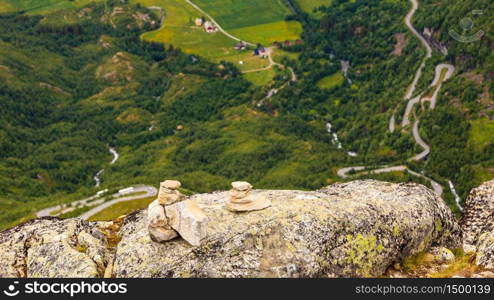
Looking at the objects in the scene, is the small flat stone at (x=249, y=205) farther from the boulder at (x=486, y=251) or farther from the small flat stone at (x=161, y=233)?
the boulder at (x=486, y=251)

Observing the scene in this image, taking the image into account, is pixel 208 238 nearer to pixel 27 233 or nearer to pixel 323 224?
pixel 323 224

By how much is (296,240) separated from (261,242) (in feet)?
10.3

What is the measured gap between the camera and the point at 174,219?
4644 centimetres

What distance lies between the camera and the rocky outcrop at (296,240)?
43.9 m

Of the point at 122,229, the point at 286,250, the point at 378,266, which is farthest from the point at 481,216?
the point at 122,229

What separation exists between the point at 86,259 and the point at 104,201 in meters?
150

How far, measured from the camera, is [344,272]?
4547 centimetres

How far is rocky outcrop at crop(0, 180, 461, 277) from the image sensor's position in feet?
145

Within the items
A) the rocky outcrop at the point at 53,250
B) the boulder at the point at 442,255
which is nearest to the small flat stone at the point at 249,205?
the rocky outcrop at the point at 53,250

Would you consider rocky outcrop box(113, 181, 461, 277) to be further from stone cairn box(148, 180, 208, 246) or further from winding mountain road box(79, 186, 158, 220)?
winding mountain road box(79, 186, 158, 220)

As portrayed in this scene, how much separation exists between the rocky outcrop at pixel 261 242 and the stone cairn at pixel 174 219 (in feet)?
2.56

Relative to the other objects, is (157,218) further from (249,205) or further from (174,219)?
(249,205)

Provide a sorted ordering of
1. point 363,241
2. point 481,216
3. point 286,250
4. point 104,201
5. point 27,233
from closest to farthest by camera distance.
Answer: point 286,250 → point 363,241 → point 27,233 → point 481,216 → point 104,201

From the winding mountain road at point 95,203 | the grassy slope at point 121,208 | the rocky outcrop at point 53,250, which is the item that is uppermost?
the rocky outcrop at point 53,250
